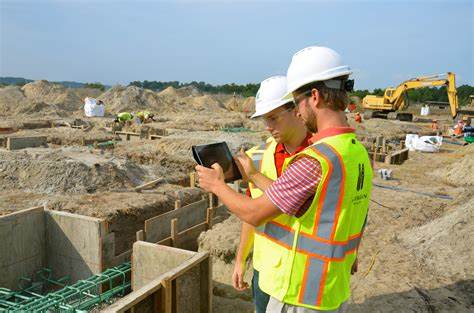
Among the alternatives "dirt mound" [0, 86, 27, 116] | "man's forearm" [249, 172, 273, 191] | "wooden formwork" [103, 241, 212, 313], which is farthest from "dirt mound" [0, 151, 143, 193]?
"dirt mound" [0, 86, 27, 116]

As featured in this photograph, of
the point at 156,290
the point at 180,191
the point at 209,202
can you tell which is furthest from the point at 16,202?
the point at 156,290

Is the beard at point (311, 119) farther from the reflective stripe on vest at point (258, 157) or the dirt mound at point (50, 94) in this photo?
the dirt mound at point (50, 94)

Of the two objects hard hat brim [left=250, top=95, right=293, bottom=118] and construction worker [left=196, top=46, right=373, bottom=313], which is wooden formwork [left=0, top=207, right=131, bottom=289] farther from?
construction worker [left=196, top=46, right=373, bottom=313]

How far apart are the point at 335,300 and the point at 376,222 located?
5.83 metres

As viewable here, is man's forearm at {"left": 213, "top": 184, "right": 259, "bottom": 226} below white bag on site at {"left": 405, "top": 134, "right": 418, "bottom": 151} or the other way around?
the other way around

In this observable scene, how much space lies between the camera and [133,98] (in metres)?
40.1

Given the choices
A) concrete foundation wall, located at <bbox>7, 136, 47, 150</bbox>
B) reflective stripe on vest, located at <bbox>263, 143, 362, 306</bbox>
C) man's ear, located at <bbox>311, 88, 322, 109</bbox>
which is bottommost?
concrete foundation wall, located at <bbox>7, 136, 47, 150</bbox>

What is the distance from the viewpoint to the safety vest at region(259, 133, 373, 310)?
1.67 m

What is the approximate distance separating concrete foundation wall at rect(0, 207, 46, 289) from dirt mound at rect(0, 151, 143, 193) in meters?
3.83

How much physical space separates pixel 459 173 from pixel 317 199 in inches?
448

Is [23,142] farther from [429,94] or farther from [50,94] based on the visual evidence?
[429,94]

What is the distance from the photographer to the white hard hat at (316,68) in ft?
5.76

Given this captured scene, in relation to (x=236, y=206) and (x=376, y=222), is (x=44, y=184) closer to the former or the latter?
(x=376, y=222)

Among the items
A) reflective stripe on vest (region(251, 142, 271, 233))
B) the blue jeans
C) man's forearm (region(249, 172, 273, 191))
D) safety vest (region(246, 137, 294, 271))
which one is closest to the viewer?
man's forearm (region(249, 172, 273, 191))
